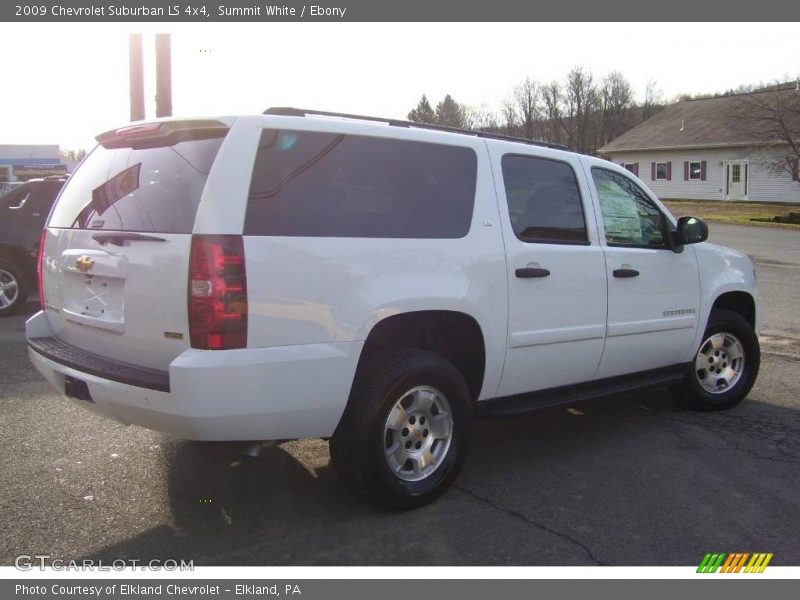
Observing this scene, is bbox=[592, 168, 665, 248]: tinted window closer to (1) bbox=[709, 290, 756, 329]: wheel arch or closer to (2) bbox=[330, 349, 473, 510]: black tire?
(1) bbox=[709, 290, 756, 329]: wheel arch

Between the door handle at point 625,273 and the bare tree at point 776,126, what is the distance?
114 feet

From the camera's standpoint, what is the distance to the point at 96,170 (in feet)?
14.0

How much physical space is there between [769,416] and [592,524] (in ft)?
8.79

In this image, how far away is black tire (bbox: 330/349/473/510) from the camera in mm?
3715

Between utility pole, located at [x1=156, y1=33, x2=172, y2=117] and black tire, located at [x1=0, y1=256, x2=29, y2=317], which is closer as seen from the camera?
black tire, located at [x1=0, y1=256, x2=29, y2=317]

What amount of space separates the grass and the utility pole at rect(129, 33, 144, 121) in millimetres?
26580

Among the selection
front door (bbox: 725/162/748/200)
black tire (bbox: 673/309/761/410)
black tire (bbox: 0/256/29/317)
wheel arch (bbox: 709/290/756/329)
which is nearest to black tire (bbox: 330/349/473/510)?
black tire (bbox: 673/309/761/410)

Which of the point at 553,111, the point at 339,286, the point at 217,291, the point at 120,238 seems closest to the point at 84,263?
the point at 120,238

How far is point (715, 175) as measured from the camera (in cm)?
4306

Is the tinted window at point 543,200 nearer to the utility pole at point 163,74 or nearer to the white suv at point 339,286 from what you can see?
the white suv at point 339,286

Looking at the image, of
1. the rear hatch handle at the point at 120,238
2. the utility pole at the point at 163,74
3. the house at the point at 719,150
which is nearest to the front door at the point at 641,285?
the rear hatch handle at the point at 120,238

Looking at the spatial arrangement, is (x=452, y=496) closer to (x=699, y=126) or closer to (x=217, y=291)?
(x=217, y=291)

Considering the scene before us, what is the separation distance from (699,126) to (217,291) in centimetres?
4711

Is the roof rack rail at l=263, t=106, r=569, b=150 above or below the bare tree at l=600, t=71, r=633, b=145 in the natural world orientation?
below
